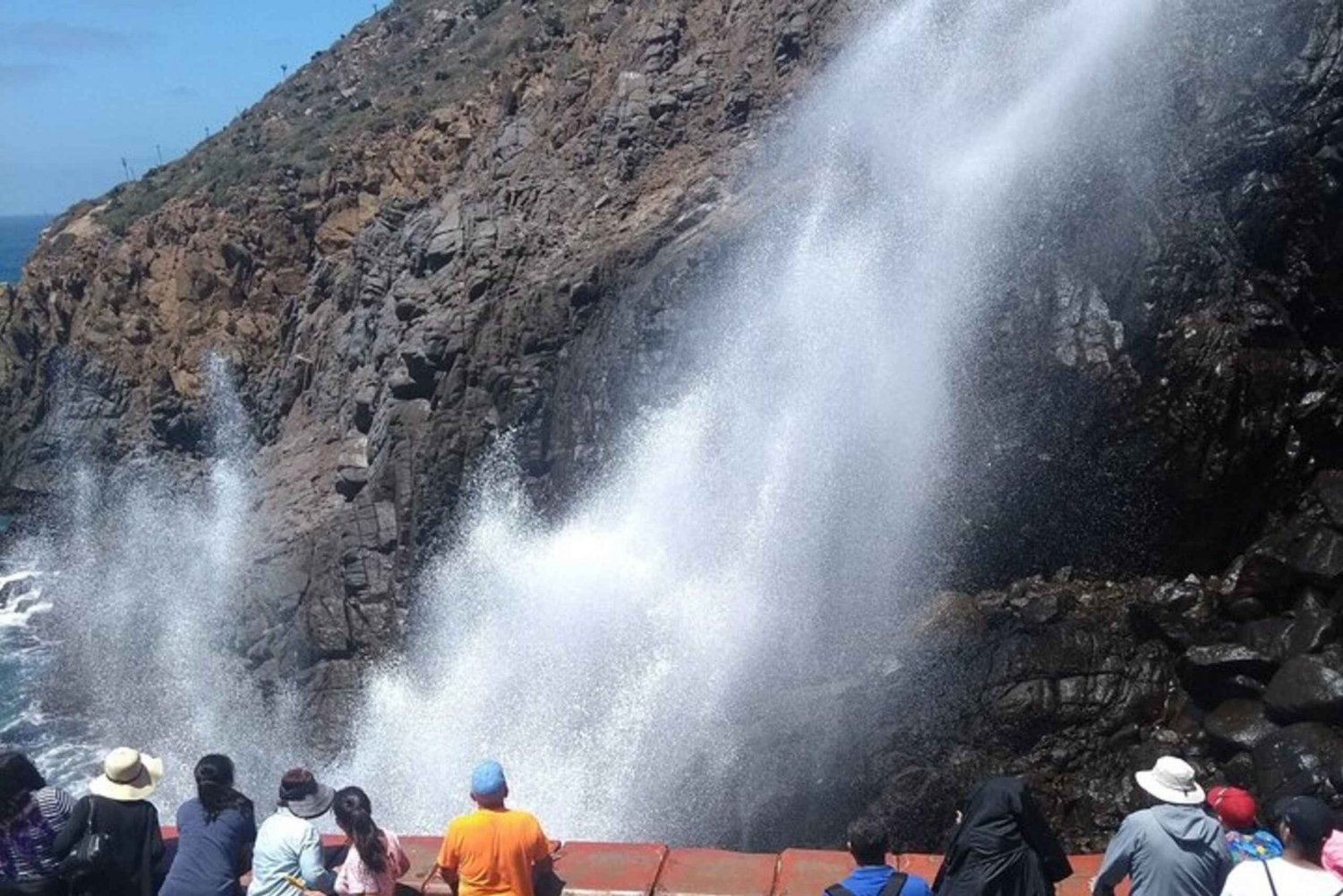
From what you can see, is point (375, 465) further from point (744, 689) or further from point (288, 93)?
point (288, 93)

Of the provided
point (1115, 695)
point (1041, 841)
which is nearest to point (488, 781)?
point (1041, 841)

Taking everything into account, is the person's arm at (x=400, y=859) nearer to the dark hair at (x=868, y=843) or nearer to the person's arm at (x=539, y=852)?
the person's arm at (x=539, y=852)

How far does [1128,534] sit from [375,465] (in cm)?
1563

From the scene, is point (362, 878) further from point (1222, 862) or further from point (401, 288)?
point (401, 288)

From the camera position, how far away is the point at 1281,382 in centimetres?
1540

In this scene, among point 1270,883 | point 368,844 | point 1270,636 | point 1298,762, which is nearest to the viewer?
point 1270,883

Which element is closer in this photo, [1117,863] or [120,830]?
[1117,863]

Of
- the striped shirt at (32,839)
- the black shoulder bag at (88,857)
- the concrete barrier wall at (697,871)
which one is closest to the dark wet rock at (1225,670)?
the concrete barrier wall at (697,871)

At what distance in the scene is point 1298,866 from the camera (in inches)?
208

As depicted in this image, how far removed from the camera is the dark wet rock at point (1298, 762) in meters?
11.5

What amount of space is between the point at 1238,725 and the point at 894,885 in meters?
9.02

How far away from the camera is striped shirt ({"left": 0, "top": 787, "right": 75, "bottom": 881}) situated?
5988 millimetres

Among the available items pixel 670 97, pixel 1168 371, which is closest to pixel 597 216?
pixel 670 97

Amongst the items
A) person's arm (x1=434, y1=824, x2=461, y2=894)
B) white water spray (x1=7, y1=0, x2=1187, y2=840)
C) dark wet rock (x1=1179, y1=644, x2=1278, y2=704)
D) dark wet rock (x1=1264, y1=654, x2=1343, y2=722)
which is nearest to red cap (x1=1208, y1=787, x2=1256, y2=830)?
person's arm (x1=434, y1=824, x2=461, y2=894)
